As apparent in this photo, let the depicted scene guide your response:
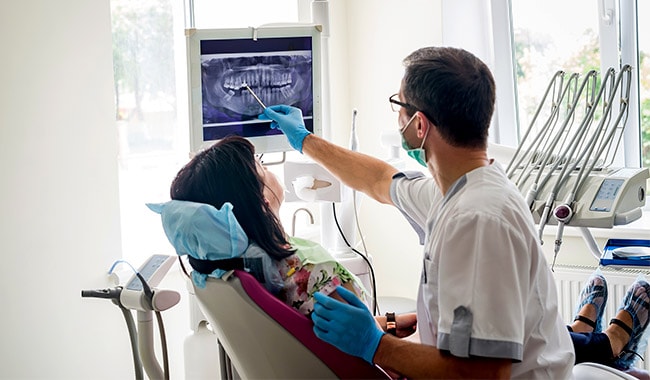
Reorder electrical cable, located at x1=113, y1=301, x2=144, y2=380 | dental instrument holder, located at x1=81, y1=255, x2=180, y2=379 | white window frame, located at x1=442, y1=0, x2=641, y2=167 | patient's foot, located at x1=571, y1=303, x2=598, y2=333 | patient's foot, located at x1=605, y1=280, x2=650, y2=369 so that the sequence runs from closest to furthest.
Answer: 1. dental instrument holder, located at x1=81, y1=255, x2=180, y2=379
2. electrical cable, located at x1=113, y1=301, x2=144, y2=380
3. patient's foot, located at x1=605, y1=280, x2=650, y2=369
4. patient's foot, located at x1=571, y1=303, x2=598, y2=333
5. white window frame, located at x1=442, y1=0, x2=641, y2=167

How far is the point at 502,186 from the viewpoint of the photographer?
5.34ft

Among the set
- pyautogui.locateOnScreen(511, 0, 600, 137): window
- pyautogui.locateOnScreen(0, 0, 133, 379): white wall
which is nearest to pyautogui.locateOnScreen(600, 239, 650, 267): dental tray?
pyautogui.locateOnScreen(511, 0, 600, 137): window

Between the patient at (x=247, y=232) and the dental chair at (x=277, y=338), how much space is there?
7 centimetres

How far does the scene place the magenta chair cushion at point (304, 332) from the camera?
5.41 feet

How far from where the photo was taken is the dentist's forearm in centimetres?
235

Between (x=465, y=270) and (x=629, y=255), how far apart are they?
96 centimetres

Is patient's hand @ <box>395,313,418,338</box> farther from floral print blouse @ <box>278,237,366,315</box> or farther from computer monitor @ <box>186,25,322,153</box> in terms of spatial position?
computer monitor @ <box>186,25,322,153</box>

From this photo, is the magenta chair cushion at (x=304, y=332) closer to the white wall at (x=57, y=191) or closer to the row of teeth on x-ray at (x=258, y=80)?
the row of teeth on x-ray at (x=258, y=80)

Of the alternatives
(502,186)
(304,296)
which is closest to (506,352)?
(502,186)

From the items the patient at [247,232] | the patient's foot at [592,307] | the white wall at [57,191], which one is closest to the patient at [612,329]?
the patient's foot at [592,307]

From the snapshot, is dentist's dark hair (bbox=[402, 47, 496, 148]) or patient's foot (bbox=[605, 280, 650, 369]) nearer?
dentist's dark hair (bbox=[402, 47, 496, 148])

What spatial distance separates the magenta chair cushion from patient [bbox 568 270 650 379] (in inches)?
34.7

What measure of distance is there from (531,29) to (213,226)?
2389mm

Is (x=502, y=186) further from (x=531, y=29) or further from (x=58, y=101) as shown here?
(x=531, y=29)
